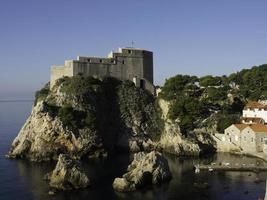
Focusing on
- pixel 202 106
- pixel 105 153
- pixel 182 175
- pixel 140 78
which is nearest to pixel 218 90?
pixel 202 106

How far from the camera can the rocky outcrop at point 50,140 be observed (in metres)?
61.4

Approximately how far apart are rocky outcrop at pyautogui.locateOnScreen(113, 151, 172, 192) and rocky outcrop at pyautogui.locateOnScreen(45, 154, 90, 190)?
353 centimetres

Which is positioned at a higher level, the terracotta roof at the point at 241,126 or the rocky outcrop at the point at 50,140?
the terracotta roof at the point at 241,126

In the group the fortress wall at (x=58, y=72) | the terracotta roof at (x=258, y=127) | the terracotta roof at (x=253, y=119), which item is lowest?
the terracotta roof at (x=258, y=127)

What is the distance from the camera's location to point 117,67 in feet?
256

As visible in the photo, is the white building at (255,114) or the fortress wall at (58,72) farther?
the fortress wall at (58,72)

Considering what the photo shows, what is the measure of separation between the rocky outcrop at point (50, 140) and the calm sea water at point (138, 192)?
3.44 metres

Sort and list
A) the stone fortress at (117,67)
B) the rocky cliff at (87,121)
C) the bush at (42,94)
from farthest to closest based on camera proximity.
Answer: the stone fortress at (117,67)
the bush at (42,94)
the rocky cliff at (87,121)

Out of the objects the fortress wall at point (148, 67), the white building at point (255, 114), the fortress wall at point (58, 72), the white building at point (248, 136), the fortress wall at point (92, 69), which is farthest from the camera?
the fortress wall at point (148, 67)

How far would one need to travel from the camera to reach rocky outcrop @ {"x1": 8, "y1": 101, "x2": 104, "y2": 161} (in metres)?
61.4

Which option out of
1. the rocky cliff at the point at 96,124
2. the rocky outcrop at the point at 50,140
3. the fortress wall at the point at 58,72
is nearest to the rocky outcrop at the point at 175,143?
the rocky cliff at the point at 96,124

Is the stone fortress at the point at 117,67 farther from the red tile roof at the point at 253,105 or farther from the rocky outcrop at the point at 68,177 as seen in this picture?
the rocky outcrop at the point at 68,177

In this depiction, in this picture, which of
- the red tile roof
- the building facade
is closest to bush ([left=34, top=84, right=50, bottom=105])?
the building facade

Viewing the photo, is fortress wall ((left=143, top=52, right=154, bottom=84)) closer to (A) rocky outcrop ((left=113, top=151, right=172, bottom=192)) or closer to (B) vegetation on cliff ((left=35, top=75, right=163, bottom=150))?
(B) vegetation on cliff ((left=35, top=75, right=163, bottom=150))
